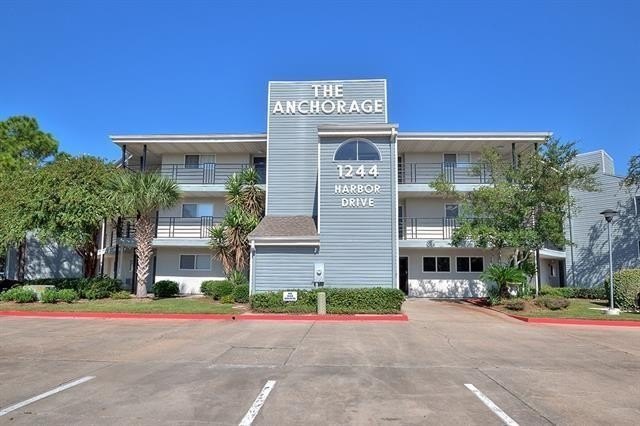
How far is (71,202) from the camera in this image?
869 inches

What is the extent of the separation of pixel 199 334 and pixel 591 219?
2602cm

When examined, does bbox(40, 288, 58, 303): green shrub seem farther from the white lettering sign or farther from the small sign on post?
the white lettering sign

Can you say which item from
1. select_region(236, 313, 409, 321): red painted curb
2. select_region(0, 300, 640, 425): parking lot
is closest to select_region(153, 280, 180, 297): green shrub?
select_region(236, 313, 409, 321): red painted curb

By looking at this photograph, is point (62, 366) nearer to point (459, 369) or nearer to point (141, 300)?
point (459, 369)

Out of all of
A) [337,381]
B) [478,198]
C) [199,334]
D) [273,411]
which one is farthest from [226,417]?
[478,198]

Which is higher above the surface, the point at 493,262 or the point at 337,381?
the point at 493,262

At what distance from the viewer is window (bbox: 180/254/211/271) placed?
26844mm

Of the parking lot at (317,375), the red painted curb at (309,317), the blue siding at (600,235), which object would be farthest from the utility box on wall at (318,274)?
the blue siding at (600,235)

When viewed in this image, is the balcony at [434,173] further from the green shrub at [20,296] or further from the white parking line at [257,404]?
the white parking line at [257,404]

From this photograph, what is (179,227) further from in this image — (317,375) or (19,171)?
(317,375)

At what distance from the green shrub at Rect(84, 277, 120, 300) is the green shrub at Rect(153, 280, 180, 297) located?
2.02 m

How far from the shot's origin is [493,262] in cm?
2577

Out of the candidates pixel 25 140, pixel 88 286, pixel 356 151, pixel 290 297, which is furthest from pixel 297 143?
pixel 25 140

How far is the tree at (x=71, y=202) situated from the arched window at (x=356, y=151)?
10907 millimetres
